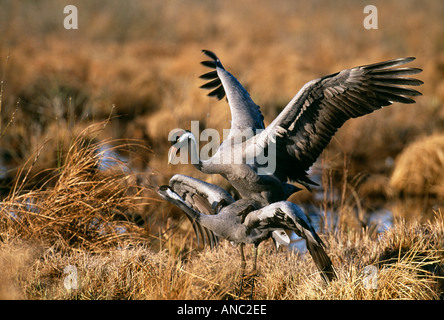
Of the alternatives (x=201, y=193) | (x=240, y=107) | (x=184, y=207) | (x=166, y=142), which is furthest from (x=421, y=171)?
(x=184, y=207)

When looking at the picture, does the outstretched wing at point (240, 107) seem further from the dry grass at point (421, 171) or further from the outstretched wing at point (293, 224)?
the dry grass at point (421, 171)

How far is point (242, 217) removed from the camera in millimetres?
4402

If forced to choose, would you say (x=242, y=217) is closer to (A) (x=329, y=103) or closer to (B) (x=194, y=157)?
(B) (x=194, y=157)

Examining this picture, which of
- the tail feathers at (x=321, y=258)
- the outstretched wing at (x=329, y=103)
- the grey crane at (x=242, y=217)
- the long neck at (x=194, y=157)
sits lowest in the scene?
the tail feathers at (x=321, y=258)

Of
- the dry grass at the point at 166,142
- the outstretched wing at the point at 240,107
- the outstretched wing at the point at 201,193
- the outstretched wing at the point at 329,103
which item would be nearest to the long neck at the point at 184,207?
the outstretched wing at the point at 201,193

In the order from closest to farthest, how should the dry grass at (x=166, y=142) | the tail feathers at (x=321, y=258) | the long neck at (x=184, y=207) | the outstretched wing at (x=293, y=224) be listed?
the outstretched wing at (x=293, y=224), the tail feathers at (x=321, y=258), the long neck at (x=184, y=207), the dry grass at (x=166, y=142)

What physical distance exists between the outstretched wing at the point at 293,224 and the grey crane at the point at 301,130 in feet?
0.94

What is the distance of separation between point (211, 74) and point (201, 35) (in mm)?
13354

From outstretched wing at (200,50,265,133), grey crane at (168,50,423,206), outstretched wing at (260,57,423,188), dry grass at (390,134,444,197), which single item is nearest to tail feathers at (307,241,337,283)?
grey crane at (168,50,423,206)

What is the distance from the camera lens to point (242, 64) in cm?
1454

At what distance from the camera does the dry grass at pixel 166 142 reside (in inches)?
174

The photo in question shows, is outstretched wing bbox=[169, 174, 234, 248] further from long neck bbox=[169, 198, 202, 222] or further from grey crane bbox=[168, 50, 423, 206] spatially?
long neck bbox=[169, 198, 202, 222]

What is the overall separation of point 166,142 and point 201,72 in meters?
4.20
